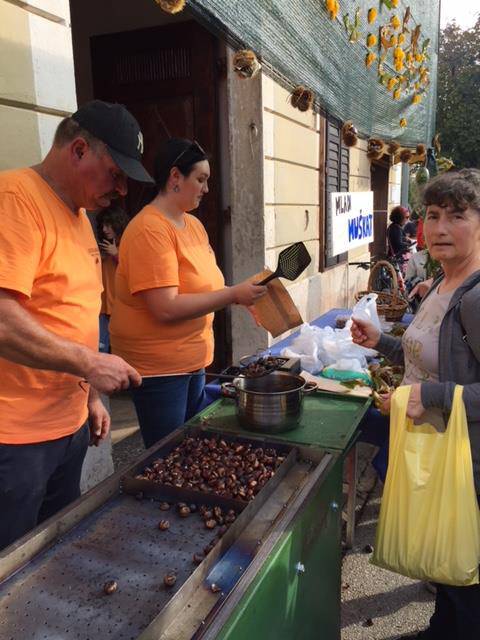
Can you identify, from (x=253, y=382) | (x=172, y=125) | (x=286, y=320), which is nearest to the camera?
(x=253, y=382)

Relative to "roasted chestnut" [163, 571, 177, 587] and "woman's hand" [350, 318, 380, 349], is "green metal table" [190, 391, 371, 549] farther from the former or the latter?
"roasted chestnut" [163, 571, 177, 587]

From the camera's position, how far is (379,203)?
1102 cm

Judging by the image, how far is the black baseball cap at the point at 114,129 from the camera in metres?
1.50

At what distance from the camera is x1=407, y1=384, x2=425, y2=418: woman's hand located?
1656 mm

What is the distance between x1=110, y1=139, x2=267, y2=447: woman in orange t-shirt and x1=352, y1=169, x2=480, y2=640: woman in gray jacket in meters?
0.76

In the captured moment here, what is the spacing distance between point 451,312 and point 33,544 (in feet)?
4.59

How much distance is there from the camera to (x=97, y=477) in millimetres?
2842

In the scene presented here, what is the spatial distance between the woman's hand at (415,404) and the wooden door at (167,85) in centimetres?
338

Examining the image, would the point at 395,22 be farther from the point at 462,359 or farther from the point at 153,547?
the point at 153,547

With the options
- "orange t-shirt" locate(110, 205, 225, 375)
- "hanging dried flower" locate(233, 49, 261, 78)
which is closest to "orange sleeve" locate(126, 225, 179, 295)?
"orange t-shirt" locate(110, 205, 225, 375)

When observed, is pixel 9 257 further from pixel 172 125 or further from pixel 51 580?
pixel 172 125

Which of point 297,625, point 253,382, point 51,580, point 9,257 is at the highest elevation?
point 9,257

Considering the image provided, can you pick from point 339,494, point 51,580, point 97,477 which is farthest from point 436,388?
point 97,477

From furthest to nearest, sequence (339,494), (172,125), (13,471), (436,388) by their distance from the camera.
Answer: (172,125)
(339,494)
(436,388)
(13,471)
